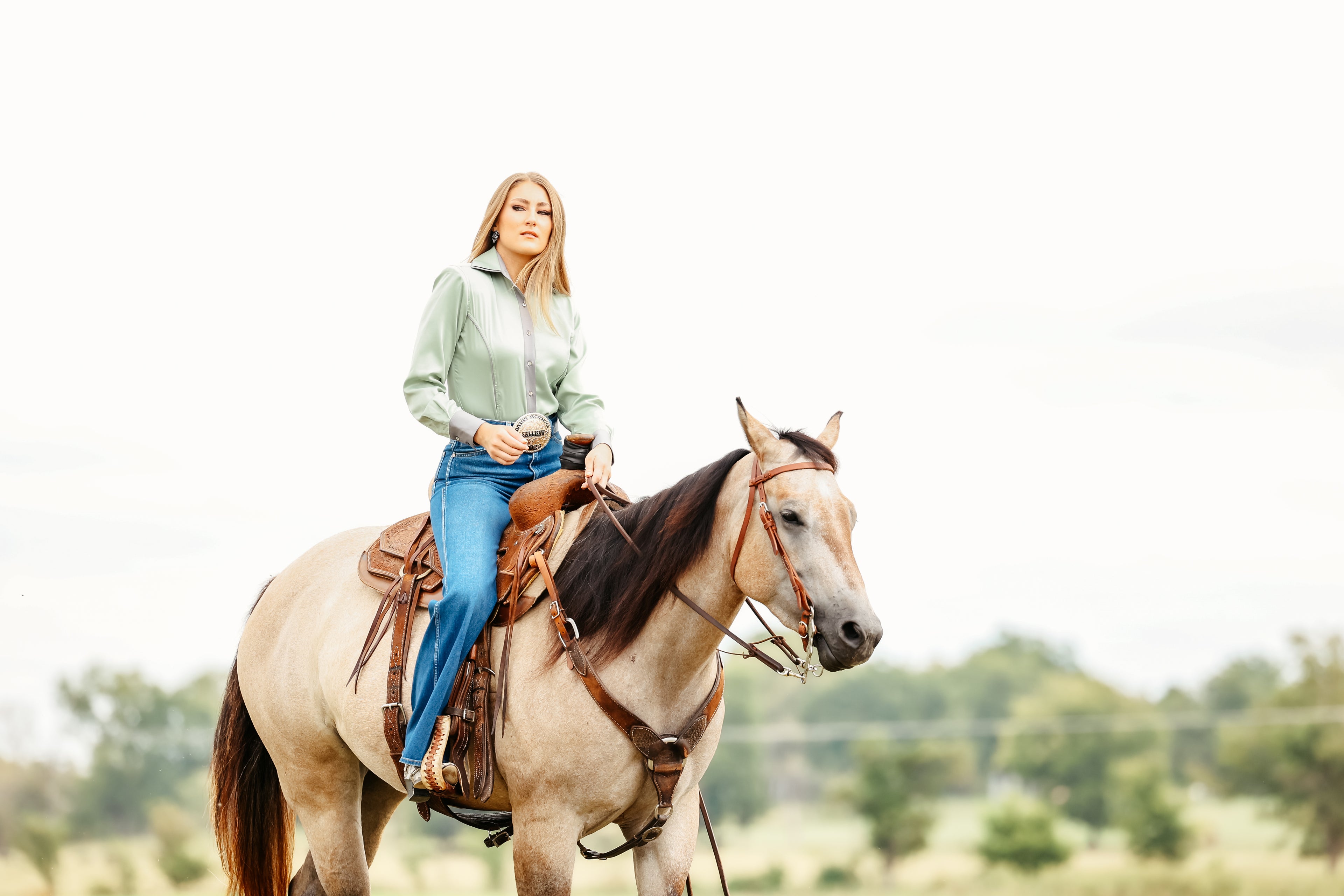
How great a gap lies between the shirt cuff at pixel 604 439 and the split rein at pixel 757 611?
0.65 meters

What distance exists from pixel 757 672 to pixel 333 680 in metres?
25.5

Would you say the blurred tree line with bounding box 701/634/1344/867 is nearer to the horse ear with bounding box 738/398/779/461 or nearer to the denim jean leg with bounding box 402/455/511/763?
the denim jean leg with bounding box 402/455/511/763

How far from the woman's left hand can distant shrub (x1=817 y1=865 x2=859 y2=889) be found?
1670 centimetres

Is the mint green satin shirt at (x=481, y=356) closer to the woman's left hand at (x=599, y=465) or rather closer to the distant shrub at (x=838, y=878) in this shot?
the woman's left hand at (x=599, y=465)

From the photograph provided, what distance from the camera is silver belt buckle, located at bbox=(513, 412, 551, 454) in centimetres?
473

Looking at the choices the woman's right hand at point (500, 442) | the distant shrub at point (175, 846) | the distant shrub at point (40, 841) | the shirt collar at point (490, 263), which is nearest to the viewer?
the woman's right hand at point (500, 442)

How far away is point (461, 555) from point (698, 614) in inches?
37.7

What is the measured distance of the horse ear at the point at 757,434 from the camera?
3.95 m

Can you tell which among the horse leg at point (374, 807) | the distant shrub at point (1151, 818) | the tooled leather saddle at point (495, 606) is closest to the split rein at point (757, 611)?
the tooled leather saddle at point (495, 606)

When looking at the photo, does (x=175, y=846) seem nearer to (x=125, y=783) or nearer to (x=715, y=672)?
(x=125, y=783)

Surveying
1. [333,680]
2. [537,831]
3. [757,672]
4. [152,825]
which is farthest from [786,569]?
[757,672]

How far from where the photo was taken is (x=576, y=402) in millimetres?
5031

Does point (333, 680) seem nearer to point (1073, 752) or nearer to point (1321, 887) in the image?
point (1321, 887)

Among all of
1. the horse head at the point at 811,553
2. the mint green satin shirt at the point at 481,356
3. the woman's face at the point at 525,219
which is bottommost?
the horse head at the point at 811,553
